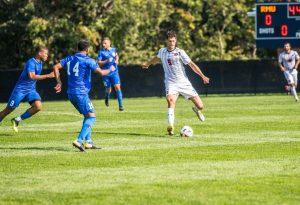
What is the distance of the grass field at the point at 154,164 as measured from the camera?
11047mm

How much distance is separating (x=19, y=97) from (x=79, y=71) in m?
3.80

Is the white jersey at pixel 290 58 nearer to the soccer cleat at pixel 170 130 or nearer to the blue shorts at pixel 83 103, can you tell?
the soccer cleat at pixel 170 130

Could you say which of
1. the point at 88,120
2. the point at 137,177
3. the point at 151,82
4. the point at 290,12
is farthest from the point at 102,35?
the point at 137,177

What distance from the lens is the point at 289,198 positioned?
10.9m

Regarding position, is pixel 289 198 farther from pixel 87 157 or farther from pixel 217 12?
pixel 217 12

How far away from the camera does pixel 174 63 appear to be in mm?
19984

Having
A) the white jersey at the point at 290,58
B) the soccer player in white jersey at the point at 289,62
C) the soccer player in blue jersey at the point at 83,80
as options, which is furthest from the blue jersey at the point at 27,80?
the white jersey at the point at 290,58

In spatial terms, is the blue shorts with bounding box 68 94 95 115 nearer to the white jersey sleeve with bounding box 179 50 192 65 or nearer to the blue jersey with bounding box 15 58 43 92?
the blue jersey with bounding box 15 58 43 92

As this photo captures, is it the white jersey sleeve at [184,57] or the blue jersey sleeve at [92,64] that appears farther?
the white jersey sleeve at [184,57]

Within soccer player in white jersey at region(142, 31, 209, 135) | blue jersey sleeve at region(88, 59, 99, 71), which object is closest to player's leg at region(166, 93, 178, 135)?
soccer player in white jersey at region(142, 31, 209, 135)

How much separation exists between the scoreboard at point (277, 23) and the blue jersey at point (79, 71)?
21649 mm

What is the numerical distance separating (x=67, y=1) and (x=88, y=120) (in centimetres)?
3415

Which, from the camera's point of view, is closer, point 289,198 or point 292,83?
point 289,198

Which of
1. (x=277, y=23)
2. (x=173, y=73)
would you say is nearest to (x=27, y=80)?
(x=173, y=73)
